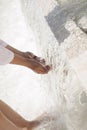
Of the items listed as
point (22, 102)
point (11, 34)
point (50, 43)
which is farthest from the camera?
point (11, 34)

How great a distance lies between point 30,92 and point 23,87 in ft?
0.39

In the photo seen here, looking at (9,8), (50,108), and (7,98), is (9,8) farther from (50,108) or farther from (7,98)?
(50,108)

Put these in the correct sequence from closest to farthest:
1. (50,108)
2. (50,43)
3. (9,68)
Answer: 1. (50,43)
2. (50,108)
3. (9,68)

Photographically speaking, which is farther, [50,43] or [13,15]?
[13,15]

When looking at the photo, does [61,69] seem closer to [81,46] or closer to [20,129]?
[81,46]

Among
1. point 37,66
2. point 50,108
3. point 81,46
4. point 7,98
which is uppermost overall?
point 81,46

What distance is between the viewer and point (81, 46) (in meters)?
1.30

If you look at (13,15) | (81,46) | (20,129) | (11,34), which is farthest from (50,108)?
(13,15)

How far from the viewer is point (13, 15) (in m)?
3.54

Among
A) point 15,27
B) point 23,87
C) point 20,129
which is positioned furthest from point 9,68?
point 20,129

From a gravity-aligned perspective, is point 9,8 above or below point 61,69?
below

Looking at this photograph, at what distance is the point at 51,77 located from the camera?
1.76m

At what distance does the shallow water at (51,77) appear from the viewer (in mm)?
1286

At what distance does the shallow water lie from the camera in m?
1.29
